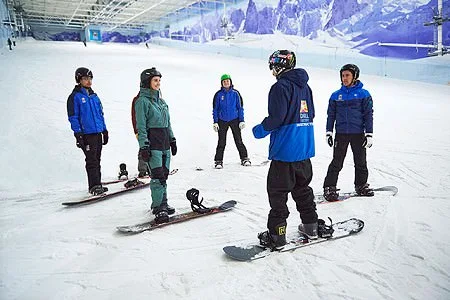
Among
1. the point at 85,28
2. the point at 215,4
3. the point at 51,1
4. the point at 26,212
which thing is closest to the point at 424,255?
the point at 26,212

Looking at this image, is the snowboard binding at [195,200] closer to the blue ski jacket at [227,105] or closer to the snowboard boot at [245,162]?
the snowboard boot at [245,162]

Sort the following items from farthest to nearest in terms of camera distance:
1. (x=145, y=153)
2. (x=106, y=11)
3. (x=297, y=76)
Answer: (x=106, y=11) → (x=145, y=153) → (x=297, y=76)

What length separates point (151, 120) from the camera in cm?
340

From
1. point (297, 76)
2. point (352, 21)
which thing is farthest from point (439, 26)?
point (297, 76)

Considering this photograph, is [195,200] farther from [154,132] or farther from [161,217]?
[154,132]

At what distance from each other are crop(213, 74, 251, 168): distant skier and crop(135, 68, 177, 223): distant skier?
7.70 feet

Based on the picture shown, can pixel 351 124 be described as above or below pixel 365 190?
above

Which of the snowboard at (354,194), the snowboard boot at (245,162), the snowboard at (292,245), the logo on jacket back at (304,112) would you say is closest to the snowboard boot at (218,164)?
the snowboard boot at (245,162)

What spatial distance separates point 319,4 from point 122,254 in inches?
675

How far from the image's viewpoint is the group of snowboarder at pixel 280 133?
2.53 metres

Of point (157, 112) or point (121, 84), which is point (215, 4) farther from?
point (157, 112)

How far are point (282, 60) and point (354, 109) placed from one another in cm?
167

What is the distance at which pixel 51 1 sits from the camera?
3133 cm

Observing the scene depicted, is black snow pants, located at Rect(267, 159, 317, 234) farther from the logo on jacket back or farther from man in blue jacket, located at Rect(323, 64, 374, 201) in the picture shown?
man in blue jacket, located at Rect(323, 64, 374, 201)
